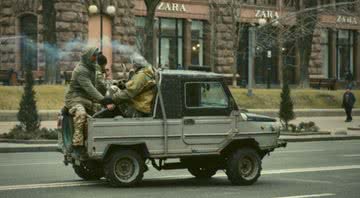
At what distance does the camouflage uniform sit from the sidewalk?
382 inches

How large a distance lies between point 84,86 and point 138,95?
0.90 meters

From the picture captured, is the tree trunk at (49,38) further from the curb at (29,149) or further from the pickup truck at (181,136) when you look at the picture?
the pickup truck at (181,136)

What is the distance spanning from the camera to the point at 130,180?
1416 cm

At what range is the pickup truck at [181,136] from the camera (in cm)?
1405

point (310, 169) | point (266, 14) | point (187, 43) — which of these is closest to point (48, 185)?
point (310, 169)

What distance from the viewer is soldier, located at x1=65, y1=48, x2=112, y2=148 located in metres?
14.2

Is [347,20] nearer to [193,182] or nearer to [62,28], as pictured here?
[62,28]

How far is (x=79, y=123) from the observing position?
551 inches

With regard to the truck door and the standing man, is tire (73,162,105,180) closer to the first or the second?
the truck door

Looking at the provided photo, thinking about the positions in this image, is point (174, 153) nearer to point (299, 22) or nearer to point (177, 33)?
point (299, 22)

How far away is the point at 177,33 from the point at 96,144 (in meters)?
43.6

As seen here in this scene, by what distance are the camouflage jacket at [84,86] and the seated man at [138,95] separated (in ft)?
1.17

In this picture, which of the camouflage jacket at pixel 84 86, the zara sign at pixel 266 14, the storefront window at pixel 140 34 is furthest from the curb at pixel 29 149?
the zara sign at pixel 266 14

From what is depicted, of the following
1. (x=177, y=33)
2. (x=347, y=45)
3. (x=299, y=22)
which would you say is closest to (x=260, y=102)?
(x=299, y=22)
